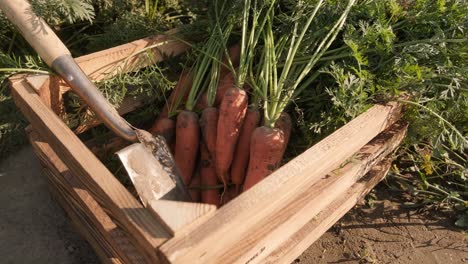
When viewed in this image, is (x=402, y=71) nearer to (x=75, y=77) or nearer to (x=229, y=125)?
(x=229, y=125)

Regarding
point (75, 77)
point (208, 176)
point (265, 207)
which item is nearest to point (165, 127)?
point (208, 176)

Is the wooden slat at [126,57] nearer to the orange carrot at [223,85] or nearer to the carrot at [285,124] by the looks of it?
the orange carrot at [223,85]

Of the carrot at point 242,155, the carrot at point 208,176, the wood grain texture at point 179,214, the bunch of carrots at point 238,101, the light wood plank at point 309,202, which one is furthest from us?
the carrot at point 208,176

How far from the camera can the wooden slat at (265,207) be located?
1.10m

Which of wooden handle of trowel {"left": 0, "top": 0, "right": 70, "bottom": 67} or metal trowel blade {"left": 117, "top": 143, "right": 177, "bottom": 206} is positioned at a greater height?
wooden handle of trowel {"left": 0, "top": 0, "right": 70, "bottom": 67}

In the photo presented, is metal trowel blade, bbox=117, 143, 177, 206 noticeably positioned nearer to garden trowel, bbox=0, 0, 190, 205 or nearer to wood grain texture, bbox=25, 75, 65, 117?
garden trowel, bbox=0, 0, 190, 205

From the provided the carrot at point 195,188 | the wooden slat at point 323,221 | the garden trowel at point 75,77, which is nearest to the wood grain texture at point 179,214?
the garden trowel at point 75,77

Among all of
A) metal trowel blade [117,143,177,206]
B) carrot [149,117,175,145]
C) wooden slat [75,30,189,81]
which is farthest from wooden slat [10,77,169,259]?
carrot [149,117,175,145]

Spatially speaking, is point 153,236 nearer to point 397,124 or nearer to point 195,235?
point 195,235

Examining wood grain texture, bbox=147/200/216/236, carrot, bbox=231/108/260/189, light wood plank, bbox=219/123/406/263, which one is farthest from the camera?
carrot, bbox=231/108/260/189

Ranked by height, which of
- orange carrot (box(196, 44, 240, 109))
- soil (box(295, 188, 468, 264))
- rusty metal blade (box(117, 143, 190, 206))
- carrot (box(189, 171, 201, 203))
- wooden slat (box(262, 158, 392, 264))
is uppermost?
rusty metal blade (box(117, 143, 190, 206))

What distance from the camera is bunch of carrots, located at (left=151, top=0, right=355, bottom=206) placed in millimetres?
1762

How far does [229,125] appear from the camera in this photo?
185cm

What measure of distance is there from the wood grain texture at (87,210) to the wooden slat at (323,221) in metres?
0.52
